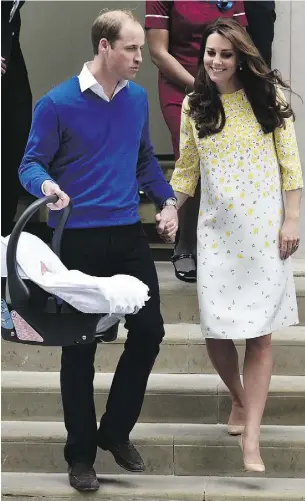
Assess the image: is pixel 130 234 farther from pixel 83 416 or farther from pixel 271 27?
pixel 271 27

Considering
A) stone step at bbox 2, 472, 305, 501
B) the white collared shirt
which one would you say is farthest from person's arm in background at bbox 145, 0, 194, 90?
stone step at bbox 2, 472, 305, 501

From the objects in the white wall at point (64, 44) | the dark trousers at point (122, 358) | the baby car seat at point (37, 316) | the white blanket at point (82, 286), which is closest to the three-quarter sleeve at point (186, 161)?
the dark trousers at point (122, 358)

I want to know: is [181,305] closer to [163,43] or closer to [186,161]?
[186,161]

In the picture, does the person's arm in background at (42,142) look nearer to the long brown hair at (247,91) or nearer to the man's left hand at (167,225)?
the man's left hand at (167,225)

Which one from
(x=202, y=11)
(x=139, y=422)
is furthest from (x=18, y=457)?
(x=202, y=11)

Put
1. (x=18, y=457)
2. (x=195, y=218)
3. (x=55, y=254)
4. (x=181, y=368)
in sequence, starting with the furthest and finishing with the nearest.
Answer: (x=195, y=218) < (x=181, y=368) < (x=18, y=457) < (x=55, y=254)

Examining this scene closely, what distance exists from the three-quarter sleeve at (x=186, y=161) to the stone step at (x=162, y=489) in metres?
1.14

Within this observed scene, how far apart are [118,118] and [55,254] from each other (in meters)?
0.63

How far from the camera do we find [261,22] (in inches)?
232

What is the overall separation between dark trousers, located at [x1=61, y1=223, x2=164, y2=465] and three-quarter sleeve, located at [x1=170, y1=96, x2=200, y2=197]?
1.32ft

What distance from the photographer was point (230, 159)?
180 inches

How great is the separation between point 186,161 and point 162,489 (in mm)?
1271

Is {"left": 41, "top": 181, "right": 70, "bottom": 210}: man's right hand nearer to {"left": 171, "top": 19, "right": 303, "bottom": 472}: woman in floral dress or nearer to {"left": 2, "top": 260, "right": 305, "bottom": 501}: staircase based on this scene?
{"left": 171, "top": 19, "right": 303, "bottom": 472}: woman in floral dress

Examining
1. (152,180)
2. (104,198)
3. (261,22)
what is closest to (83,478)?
(104,198)
